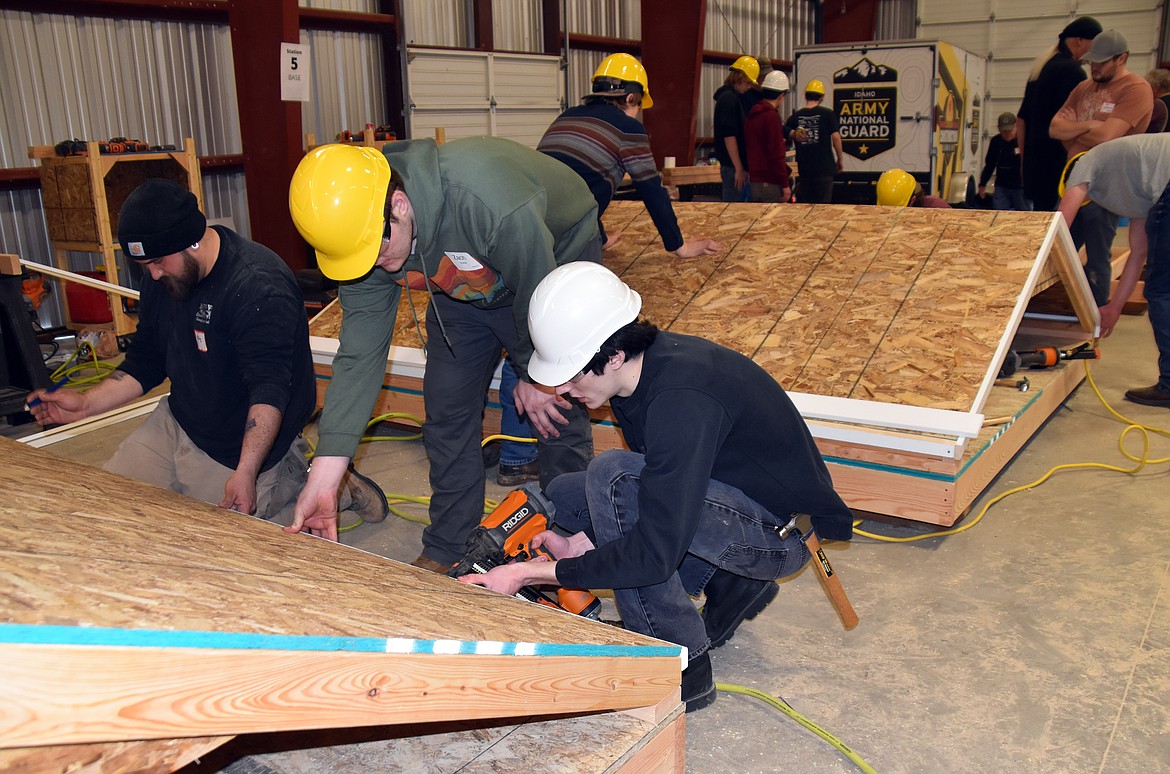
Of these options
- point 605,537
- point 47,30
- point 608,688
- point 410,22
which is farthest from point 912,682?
point 410,22

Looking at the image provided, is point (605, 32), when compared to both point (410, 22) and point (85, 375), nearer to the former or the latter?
point (410, 22)

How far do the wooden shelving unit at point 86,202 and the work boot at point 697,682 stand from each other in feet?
20.2

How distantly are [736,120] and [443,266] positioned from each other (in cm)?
716

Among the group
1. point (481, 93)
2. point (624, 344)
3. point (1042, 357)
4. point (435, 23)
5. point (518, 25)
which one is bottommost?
point (1042, 357)

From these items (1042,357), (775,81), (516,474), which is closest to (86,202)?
(516,474)

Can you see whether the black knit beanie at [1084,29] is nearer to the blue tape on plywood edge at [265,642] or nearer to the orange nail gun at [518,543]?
the orange nail gun at [518,543]

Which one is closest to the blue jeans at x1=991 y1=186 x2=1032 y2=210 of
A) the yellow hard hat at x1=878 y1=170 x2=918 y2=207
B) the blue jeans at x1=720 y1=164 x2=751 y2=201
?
the blue jeans at x1=720 y1=164 x2=751 y2=201

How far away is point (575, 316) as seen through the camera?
2250mm

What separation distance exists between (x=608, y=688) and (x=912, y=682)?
1427 mm

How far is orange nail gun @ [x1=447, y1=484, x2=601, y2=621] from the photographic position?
2.71 meters

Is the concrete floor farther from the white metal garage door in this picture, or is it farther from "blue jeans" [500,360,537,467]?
the white metal garage door

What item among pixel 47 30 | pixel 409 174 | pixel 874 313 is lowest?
pixel 874 313

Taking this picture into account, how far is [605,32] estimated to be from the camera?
545 inches

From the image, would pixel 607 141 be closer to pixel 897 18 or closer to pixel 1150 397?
pixel 1150 397
